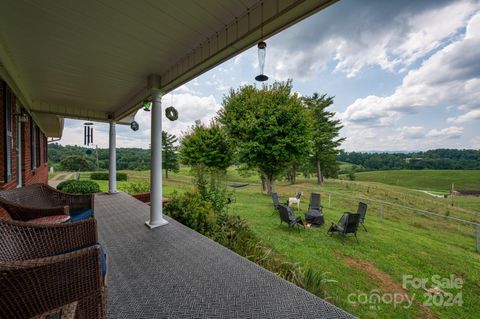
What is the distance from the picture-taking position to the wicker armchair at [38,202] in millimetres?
2562

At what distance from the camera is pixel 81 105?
19.4 feet

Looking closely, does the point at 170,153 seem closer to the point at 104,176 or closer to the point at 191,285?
the point at 104,176

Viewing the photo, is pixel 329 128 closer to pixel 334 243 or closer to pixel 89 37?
pixel 334 243

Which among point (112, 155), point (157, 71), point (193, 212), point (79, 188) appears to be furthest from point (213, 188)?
point (79, 188)

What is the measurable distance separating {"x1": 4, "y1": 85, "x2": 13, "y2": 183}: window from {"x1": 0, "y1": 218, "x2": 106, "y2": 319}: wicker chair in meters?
2.90

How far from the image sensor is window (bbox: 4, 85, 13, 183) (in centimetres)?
352

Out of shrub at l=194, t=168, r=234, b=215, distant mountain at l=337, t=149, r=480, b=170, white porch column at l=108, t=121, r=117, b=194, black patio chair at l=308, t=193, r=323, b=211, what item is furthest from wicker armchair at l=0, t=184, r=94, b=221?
distant mountain at l=337, t=149, r=480, b=170

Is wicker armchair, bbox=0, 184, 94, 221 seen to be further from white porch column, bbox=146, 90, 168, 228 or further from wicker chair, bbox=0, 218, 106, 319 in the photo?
wicker chair, bbox=0, 218, 106, 319

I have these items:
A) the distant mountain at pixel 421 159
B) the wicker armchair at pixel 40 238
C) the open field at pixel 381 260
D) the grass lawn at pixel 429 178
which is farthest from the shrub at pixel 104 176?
the grass lawn at pixel 429 178

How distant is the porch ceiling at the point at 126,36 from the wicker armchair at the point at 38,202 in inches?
71.4

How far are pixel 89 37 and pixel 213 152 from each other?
10.4 metres

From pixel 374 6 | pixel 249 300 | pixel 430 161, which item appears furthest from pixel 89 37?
pixel 430 161

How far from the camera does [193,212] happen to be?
4.20m

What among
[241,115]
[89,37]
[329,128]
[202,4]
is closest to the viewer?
[202,4]
